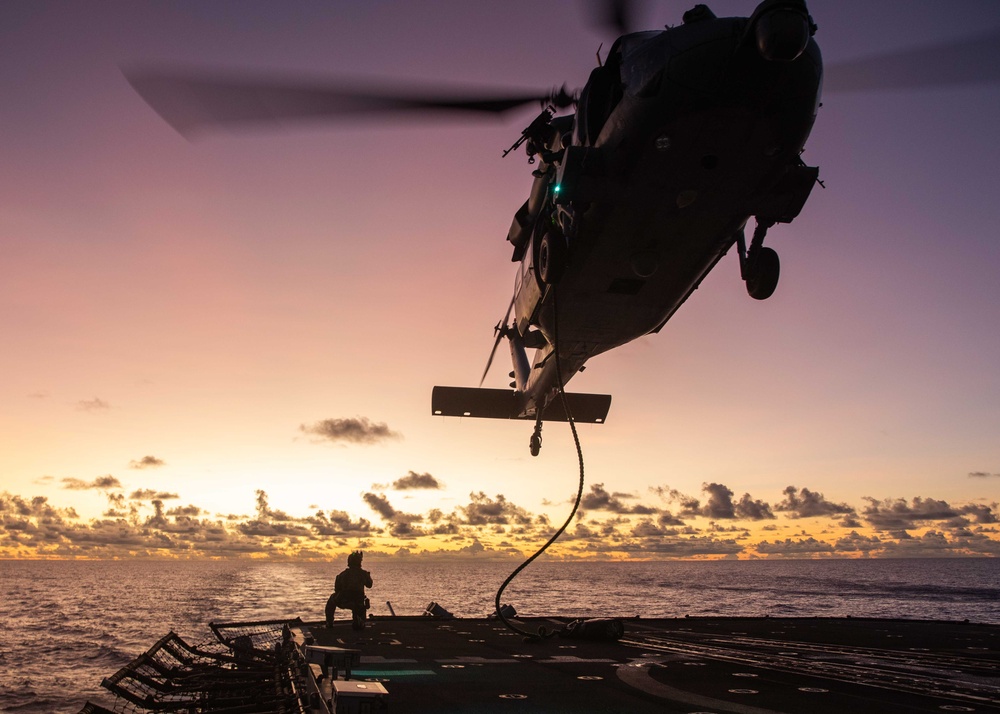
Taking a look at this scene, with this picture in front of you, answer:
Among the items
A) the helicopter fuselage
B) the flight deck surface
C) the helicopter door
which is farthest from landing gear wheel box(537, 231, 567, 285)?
the flight deck surface

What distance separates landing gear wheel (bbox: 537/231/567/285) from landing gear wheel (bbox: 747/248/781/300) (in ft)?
10.9

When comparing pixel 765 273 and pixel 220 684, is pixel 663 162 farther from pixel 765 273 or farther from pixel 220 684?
pixel 220 684

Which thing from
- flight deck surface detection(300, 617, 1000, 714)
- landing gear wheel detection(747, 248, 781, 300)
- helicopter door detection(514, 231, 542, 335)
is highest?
helicopter door detection(514, 231, 542, 335)

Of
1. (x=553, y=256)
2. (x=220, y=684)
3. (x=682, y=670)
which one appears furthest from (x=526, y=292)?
(x=220, y=684)

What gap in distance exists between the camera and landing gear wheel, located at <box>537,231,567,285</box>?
11.6 m

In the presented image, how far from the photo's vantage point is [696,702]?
32.0 ft

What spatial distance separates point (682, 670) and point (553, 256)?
8.43m

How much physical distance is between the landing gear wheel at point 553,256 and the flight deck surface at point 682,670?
683cm

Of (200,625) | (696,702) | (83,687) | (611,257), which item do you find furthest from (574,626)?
(200,625)

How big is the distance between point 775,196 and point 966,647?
1509 centimetres

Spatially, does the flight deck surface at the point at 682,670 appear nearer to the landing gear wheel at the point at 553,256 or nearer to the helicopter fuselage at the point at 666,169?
the helicopter fuselage at the point at 666,169

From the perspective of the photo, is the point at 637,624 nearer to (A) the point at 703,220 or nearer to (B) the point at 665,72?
(A) the point at 703,220

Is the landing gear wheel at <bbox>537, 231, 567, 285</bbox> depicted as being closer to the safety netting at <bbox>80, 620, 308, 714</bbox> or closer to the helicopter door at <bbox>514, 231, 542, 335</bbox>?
the helicopter door at <bbox>514, 231, 542, 335</bbox>

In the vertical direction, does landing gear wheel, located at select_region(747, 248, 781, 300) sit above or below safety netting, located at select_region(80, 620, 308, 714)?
above
